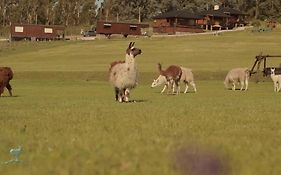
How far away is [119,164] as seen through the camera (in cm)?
696

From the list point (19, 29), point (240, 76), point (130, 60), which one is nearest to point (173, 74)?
point (240, 76)

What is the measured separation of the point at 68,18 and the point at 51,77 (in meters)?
Result: 106

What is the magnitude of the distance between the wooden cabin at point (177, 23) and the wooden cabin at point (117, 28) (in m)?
7.67

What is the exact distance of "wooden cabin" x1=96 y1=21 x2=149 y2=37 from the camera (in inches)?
4459

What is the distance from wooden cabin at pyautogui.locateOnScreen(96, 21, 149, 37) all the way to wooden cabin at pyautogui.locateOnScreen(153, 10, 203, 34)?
767cm

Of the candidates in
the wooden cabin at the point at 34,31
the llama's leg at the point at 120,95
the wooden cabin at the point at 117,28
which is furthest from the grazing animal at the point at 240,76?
the wooden cabin at the point at 117,28

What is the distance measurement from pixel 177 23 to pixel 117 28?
1602 centimetres

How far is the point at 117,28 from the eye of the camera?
113875 millimetres

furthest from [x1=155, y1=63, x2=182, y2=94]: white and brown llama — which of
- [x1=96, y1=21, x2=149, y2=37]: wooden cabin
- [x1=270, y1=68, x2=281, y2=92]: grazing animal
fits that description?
[x1=96, y1=21, x2=149, y2=37]: wooden cabin

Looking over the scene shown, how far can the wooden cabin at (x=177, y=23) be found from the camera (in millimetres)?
118856

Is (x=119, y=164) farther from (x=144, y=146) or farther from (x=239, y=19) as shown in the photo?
(x=239, y=19)

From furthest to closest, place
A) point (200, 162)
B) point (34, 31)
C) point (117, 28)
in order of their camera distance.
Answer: point (117, 28) → point (34, 31) → point (200, 162)

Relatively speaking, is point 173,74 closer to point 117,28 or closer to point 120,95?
point 120,95

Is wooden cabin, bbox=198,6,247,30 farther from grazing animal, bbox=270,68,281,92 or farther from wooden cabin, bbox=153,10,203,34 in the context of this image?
grazing animal, bbox=270,68,281,92
